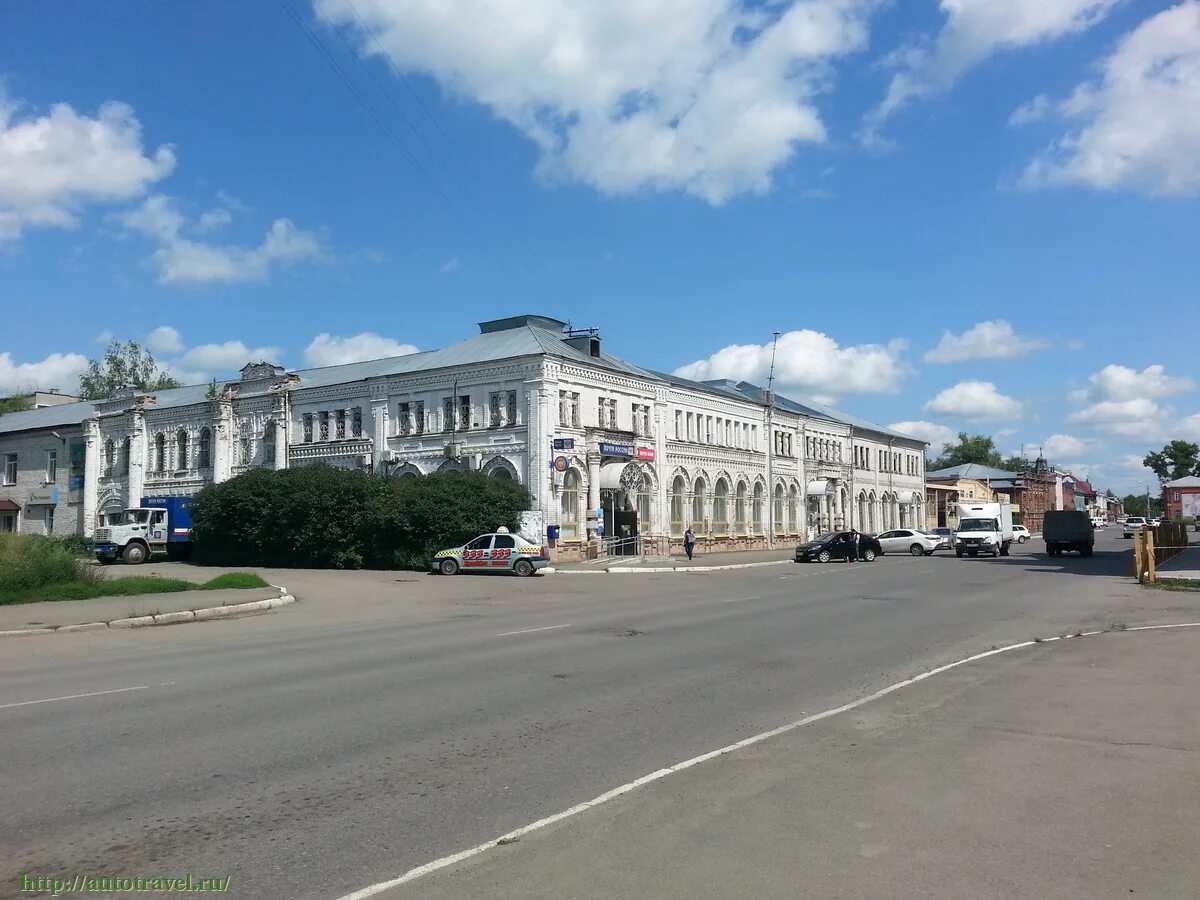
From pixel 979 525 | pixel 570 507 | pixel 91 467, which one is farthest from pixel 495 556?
pixel 91 467

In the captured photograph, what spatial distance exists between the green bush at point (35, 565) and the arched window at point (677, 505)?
98.1 feet

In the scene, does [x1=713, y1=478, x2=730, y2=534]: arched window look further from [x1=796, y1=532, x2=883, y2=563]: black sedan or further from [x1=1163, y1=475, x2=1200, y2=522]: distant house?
[x1=1163, y1=475, x2=1200, y2=522]: distant house

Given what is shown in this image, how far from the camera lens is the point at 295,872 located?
200 inches

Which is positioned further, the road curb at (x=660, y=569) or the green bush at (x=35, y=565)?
the road curb at (x=660, y=569)

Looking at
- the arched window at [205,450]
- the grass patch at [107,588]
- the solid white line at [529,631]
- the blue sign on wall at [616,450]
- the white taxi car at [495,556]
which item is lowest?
the solid white line at [529,631]

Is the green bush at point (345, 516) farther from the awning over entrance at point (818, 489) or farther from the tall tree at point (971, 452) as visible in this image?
the tall tree at point (971, 452)

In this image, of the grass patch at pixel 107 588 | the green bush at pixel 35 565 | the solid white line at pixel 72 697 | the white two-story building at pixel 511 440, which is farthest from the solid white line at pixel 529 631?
the white two-story building at pixel 511 440

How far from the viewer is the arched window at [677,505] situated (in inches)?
1951

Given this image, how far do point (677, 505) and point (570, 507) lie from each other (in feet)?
29.8

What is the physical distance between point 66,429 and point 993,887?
6903cm

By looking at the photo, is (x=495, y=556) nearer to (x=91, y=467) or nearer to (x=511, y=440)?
(x=511, y=440)

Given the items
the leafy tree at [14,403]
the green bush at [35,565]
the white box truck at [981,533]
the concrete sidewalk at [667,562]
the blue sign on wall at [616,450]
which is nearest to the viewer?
the green bush at [35,565]

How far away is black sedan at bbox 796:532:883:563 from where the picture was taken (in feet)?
137

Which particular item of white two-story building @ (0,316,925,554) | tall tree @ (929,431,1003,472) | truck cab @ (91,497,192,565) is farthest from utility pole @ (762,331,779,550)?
tall tree @ (929,431,1003,472)
